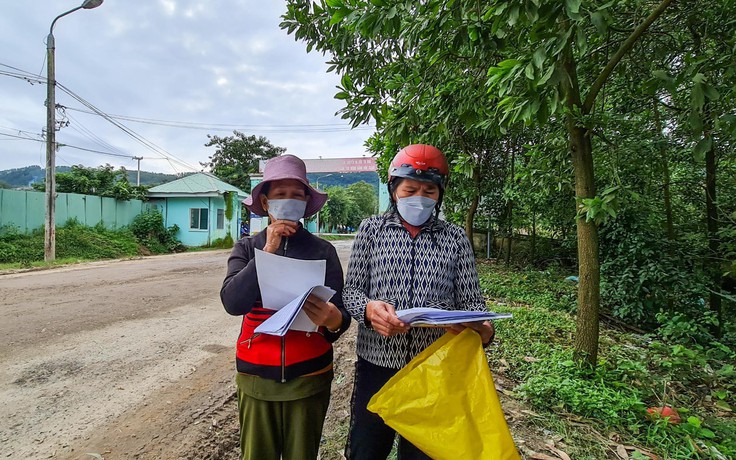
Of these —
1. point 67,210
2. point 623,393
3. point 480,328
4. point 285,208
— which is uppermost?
point 67,210

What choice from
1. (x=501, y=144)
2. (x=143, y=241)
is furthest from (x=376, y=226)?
(x=143, y=241)

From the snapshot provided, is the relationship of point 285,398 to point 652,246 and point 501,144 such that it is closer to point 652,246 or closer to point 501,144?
point 652,246

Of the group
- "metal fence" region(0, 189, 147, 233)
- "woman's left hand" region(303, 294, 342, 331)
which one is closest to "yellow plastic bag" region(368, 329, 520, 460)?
"woman's left hand" region(303, 294, 342, 331)

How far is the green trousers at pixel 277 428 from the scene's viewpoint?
1617mm

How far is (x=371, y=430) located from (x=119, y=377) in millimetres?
3093

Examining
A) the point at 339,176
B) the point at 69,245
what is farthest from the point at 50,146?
the point at 339,176

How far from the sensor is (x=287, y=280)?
157 centimetres

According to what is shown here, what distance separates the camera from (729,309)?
218 inches

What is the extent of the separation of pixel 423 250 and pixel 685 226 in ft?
22.0

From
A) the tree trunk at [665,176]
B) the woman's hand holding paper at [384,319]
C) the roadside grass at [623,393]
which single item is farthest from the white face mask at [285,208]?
the tree trunk at [665,176]

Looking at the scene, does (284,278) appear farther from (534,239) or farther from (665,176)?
(534,239)

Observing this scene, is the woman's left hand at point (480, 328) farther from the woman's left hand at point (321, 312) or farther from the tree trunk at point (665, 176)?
the tree trunk at point (665, 176)

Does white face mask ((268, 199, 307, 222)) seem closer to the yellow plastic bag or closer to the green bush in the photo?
the yellow plastic bag

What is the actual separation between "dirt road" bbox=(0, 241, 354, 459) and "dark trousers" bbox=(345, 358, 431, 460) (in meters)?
0.79
